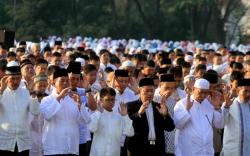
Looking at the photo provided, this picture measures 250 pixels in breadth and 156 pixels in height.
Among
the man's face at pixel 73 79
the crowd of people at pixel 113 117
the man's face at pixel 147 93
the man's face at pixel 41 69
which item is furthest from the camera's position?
the man's face at pixel 41 69

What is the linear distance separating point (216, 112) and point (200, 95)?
0.40m

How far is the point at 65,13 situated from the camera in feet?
165

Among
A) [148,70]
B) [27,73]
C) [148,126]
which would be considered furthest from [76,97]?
[148,70]

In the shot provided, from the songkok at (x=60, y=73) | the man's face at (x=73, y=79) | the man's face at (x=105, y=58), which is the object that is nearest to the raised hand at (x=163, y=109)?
the man's face at (x=73, y=79)

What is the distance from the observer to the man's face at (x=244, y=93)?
10.6 metres

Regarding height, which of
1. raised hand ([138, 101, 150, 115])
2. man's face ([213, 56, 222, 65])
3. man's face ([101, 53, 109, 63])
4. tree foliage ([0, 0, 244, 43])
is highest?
tree foliage ([0, 0, 244, 43])

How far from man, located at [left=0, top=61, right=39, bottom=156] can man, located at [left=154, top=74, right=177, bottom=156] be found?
5.52 ft

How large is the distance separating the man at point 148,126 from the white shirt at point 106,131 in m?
0.17

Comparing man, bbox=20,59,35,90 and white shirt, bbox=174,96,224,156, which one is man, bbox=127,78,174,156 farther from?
man, bbox=20,59,35,90

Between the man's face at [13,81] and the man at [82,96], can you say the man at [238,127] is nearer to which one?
the man at [82,96]

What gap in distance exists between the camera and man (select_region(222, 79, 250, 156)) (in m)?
10.7

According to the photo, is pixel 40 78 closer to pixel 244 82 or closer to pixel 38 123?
pixel 38 123

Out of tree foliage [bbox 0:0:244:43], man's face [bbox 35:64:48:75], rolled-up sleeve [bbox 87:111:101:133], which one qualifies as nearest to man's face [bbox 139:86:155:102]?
rolled-up sleeve [bbox 87:111:101:133]

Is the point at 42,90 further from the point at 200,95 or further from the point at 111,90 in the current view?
the point at 200,95
